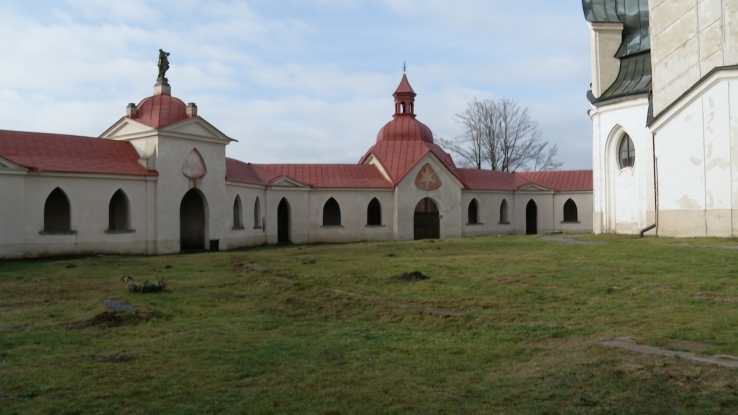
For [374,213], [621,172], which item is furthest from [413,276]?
[374,213]

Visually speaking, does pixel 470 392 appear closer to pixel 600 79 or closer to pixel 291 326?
pixel 291 326

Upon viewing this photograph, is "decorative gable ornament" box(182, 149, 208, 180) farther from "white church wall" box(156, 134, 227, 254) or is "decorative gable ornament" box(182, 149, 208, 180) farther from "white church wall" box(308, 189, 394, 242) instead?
"white church wall" box(308, 189, 394, 242)

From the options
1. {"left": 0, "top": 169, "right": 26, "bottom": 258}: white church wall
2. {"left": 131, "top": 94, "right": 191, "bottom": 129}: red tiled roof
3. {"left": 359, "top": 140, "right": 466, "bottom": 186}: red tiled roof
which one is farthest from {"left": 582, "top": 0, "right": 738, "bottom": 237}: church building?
{"left": 0, "top": 169, "right": 26, "bottom": 258}: white church wall

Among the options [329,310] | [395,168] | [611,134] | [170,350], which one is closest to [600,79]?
[611,134]

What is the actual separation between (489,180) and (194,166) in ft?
63.9

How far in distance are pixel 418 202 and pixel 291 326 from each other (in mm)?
26166

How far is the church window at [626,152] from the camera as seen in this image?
2659 cm

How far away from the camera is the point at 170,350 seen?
8250mm

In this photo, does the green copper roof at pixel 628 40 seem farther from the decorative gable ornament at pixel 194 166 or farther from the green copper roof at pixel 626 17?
the decorative gable ornament at pixel 194 166

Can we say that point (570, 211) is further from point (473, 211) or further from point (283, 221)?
point (283, 221)

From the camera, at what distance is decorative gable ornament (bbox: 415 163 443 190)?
3553 cm

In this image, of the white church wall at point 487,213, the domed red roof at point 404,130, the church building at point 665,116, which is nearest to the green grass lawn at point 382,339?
the church building at point 665,116

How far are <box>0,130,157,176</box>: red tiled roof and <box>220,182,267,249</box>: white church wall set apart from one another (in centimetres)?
440

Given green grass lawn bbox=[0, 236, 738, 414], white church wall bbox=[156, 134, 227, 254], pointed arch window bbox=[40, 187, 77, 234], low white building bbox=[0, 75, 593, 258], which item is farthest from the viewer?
white church wall bbox=[156, 134, 227, 254]
